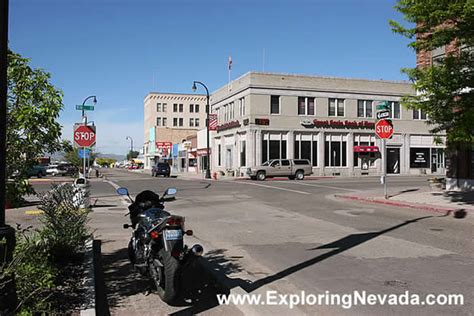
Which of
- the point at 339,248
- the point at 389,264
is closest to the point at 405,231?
the point at 339,248

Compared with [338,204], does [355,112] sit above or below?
above

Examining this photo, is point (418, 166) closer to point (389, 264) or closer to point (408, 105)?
point (408, 105)

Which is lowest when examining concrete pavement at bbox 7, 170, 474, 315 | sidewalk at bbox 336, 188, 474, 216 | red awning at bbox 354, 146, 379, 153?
concrete pavement at bbox 7, 170, 474, 315

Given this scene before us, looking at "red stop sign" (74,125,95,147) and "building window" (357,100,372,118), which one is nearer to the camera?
"red stop sign" (74,125,95,147)

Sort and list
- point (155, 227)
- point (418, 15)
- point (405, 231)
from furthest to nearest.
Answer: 1. point (418, 15)
2. point (405, 231)
3. point (155, 227)

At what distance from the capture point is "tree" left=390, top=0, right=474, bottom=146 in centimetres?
1280

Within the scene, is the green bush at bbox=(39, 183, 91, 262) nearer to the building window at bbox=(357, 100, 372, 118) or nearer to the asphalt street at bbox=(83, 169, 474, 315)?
the asphalt street at bbox=(83, 169, 474, 315)

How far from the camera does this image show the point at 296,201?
19.3m

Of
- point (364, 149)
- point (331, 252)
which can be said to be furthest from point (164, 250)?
point (364, 149)

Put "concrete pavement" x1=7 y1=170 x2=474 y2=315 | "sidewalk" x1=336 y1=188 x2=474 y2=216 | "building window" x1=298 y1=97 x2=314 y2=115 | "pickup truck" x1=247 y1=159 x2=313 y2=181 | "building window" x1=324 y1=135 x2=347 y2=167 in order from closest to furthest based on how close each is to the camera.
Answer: "concrete pavement" x1=7 y1=170 x2=474 y2=315, "sidewalk" x1=336 y1=188 x2=474 y2=216, "pickup truck" x1=247 y1=159 x2=313 y2=181, "building window" x1=298 y1=97 x2=314 y2=115, "building window" x1=324 y1=135 x2=347 y2=167

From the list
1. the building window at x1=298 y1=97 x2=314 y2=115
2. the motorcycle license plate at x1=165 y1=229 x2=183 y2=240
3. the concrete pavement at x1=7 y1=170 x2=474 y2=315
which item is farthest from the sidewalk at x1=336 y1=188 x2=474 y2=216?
the building window at x1=298 y1=97 x2=314 y2=115

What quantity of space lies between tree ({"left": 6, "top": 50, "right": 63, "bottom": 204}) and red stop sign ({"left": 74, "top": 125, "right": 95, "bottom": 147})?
12719 mm

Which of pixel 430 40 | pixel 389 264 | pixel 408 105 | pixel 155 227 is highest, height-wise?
pixel 430 40

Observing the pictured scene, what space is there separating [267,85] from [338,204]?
2852 cm
